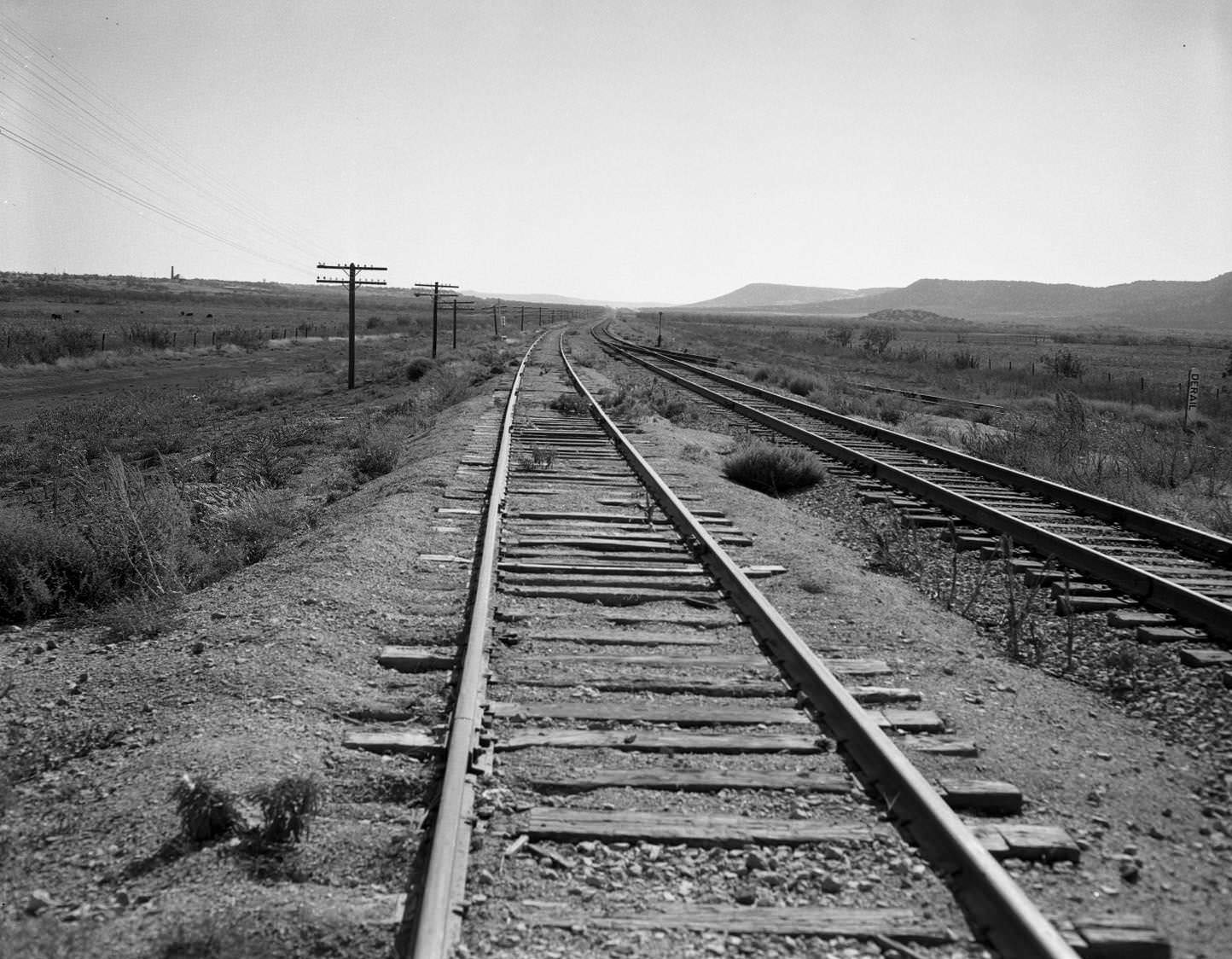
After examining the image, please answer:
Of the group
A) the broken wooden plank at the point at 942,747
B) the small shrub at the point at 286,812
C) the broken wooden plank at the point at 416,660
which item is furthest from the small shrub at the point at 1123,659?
the small shrub at the point at 286,812

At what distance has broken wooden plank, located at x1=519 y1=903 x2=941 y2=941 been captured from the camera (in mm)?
3359

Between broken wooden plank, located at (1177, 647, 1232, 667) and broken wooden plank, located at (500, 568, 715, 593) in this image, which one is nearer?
broken wooden plank, located at (1177, 647, 1232, 667)

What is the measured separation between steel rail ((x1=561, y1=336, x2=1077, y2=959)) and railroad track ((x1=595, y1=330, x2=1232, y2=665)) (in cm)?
202

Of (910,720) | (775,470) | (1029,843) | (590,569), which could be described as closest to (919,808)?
(1029,843)

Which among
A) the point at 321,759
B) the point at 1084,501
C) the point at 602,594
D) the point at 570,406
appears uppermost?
the point at 570,406

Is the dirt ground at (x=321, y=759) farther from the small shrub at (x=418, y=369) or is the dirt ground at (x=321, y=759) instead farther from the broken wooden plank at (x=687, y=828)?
the small shrub at (x=418, y=369)

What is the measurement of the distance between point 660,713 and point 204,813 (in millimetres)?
2178

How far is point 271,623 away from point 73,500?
21.9 feet

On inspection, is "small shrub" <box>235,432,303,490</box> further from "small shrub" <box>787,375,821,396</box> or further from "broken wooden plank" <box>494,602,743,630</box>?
"small shrub" <box>787,375,821,396</box>

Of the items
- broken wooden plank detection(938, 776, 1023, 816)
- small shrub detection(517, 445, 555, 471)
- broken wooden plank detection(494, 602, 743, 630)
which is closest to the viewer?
broken wooden plank detection(938, 776, 1023, 816)

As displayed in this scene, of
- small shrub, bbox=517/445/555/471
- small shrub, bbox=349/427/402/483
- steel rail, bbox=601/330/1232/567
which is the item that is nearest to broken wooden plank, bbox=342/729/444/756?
steel rail, bbox=601/330/1232/567

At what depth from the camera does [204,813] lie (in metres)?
3.90

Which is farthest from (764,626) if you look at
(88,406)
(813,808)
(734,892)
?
(88,406)

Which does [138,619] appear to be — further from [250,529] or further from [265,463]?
[265,463]
